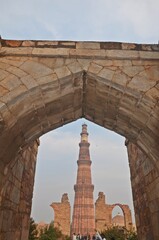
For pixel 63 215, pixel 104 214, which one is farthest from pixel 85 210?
pixel 104 214

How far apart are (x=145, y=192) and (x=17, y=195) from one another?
2.59 metres

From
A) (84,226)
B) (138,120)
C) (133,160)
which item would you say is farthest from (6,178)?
(84,226)

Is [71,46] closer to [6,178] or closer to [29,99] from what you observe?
[29,99]

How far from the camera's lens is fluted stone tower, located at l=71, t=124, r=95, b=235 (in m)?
34.7

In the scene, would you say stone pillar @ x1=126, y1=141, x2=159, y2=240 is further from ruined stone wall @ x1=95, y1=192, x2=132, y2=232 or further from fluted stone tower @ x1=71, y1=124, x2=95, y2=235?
fluted stone tower @ x1=71, y1=124, x2=95, y2=235

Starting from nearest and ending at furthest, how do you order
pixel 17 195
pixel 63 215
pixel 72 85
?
pixel 72 85
pixel 17 195
pixel 63 215

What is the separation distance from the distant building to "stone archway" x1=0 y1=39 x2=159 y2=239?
2535 cm

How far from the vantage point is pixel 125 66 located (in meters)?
3.30

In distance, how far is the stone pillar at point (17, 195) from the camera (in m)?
3.80

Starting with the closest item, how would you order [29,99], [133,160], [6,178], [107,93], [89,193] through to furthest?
[29,99] → [107,93] → [6,178] → [133,160] → [89,193]

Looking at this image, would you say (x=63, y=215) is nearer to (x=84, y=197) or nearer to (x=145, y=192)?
(x=84, y=197)

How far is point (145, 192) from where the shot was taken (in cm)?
455

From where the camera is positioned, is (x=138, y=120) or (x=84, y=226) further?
(x=84, y=226)

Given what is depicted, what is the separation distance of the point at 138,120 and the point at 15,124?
1.83m
